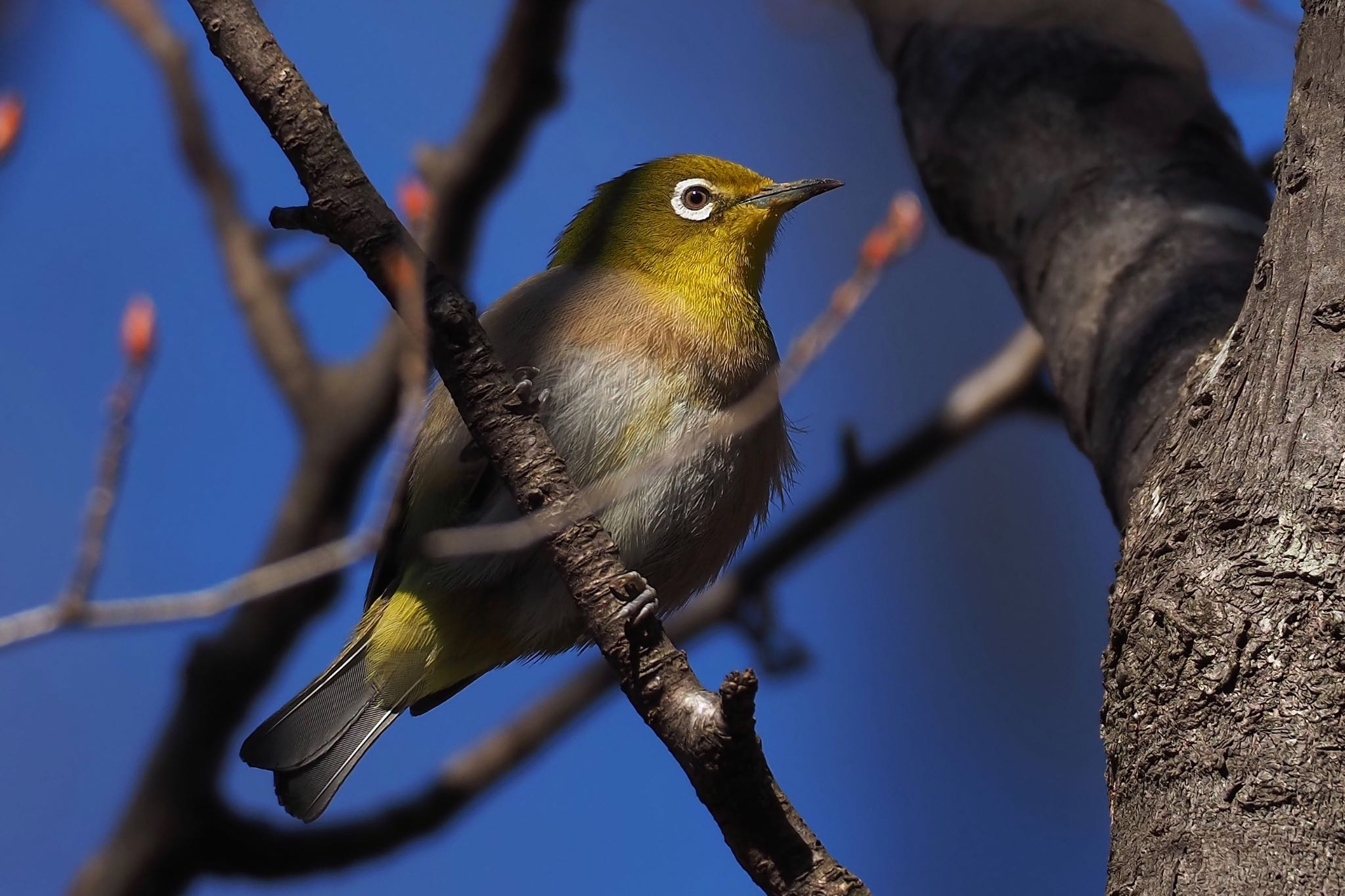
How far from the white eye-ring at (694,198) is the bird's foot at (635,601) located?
254 cm

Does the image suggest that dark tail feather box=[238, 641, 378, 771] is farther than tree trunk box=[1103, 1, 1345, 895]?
Yes

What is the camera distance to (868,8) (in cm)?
535

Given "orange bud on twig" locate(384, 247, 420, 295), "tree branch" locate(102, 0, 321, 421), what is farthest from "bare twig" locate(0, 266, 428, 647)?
"tree branch" locate(102, 0, 321, 421)

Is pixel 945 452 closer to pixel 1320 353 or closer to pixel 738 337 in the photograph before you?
pixel 738 337

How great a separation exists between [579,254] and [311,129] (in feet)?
8.15

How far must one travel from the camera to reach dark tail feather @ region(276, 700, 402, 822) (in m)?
4.62

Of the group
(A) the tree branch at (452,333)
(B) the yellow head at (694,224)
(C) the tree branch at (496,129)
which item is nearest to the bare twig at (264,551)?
(C) the tree branch at (496,129)

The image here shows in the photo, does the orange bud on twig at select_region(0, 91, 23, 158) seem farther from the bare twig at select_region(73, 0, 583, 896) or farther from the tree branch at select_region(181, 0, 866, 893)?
the bare twig at select_region(73, 0, 583, 896)

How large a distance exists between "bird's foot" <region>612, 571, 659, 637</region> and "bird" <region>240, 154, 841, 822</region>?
4.14 ft

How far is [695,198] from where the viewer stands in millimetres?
5270

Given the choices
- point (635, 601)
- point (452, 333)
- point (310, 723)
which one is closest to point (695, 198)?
point (310, 723)

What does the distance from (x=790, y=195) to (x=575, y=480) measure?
1.78 meters

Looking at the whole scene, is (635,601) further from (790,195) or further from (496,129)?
(496,129)

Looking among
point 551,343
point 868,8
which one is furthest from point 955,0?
point 551,343
